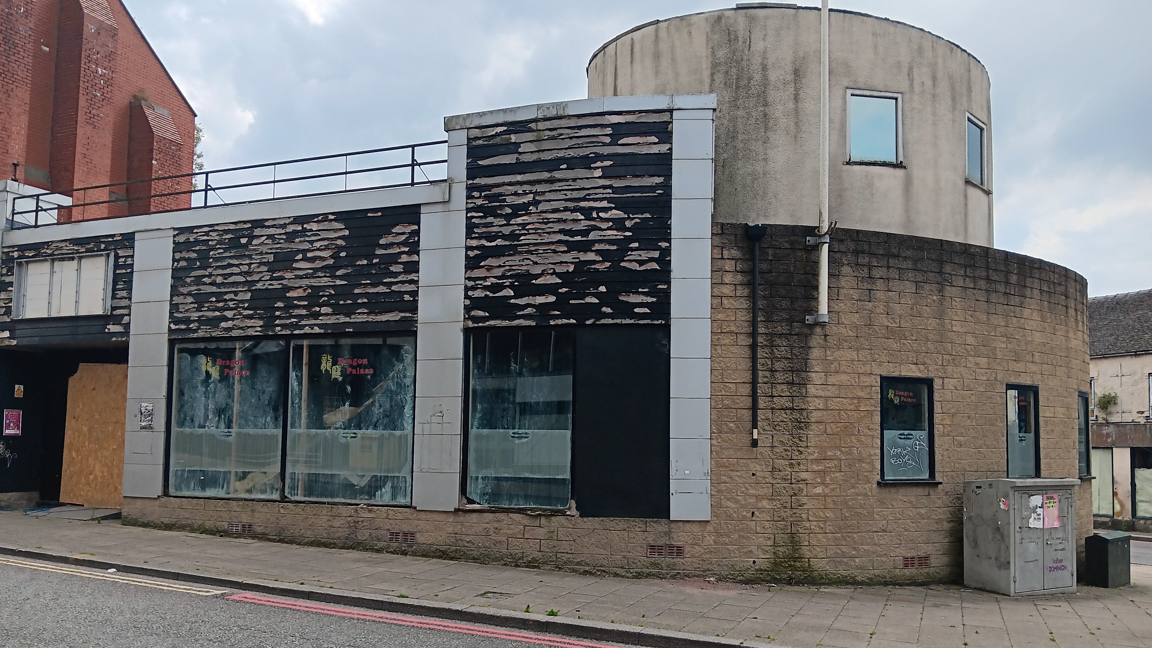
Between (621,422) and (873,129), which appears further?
(873,129)

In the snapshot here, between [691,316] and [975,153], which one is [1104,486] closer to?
[975,153]

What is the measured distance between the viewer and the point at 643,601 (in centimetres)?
1000

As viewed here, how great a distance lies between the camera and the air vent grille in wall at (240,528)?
1377cm

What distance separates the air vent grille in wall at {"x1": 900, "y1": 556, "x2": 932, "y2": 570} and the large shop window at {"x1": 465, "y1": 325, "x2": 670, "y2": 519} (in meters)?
3.31

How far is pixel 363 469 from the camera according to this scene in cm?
1329

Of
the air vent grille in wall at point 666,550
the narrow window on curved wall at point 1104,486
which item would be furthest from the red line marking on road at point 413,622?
the narrow window on curved wall at point 1104,486

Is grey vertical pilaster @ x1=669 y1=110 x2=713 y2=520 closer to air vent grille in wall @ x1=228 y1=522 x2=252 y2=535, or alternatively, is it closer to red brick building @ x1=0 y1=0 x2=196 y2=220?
air vent grille in wall @ x1=228 y1=522 x2=252 y2=535

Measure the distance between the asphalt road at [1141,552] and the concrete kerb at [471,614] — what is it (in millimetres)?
13738

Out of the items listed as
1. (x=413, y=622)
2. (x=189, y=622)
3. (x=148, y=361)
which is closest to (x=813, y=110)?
(x=413, y=622)

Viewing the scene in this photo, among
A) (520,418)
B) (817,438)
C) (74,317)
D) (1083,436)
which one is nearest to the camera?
(817,438)

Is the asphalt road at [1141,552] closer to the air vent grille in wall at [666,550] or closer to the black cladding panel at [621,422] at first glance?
the air vent grille in wall at [666,550]

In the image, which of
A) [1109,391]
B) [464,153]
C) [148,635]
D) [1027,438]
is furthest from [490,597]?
[1109,391]

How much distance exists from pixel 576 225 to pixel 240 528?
7.04 m

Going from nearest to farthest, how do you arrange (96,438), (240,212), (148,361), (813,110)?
1. (813,110)
2. (240,212)
3. (148,361)
4. (96,438)
